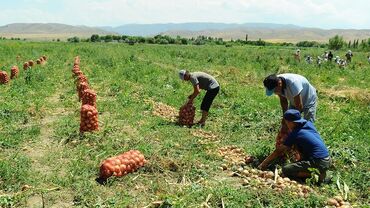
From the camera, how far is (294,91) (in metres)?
7.04

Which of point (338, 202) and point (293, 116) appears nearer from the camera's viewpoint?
point (338, 202)

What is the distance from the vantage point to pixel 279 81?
7.02 m

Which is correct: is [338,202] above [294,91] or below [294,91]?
below

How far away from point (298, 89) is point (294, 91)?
0.07 meters

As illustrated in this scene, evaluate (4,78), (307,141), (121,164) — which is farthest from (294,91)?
(4,78)

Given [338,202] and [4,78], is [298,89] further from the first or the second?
[4,78]

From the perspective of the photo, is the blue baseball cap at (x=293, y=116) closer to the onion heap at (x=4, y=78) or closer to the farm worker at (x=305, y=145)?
the farm worker at (x=305, y=145)

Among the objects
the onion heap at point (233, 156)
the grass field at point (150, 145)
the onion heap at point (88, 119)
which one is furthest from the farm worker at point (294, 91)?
the onion heap at point (88, 119)

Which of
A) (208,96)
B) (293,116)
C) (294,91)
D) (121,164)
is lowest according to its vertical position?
(121,164)

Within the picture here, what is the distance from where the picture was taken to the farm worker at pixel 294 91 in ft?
22.9

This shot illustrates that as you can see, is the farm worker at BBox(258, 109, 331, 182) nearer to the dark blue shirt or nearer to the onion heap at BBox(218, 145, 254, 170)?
the dark blue shirt

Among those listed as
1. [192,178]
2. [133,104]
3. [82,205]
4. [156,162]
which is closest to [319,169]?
[192,178]

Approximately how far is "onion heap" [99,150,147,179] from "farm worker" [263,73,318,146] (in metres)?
2.34

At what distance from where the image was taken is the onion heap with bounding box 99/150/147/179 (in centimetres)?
634
